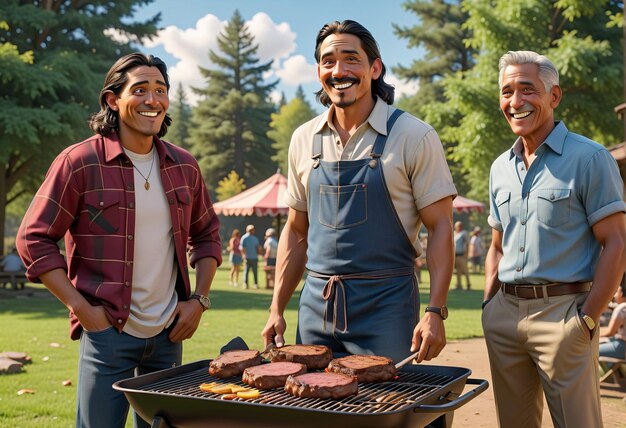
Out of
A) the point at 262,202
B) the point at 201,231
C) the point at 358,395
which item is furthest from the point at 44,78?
the point at 358,395

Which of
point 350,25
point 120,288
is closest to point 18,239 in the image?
point 120,288

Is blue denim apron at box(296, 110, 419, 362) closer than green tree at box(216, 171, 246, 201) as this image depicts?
→ Yes

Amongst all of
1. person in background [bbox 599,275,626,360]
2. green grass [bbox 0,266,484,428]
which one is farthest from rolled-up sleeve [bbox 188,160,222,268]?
person in background [bbox 599,275,626,360]

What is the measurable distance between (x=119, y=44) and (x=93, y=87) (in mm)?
6421

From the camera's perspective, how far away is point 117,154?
10.8 feet

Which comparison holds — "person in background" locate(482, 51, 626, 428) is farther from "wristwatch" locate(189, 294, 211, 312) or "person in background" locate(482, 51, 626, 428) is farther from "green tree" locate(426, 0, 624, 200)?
"green tree" locate(426, 0, 624, 200)

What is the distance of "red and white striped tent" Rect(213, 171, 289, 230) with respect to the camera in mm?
22203

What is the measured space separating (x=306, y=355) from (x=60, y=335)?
889cm

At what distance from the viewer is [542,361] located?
3486 millimetres

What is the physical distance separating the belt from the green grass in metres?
3.72

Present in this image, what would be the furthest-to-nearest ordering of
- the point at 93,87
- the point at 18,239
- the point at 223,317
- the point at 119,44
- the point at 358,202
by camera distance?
the point at 119,44
the point at 93,87
the point at 223,317
the point at 358,202
the point at 18,239

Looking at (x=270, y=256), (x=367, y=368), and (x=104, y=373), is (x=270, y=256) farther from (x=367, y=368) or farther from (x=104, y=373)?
(x=367, y=368)

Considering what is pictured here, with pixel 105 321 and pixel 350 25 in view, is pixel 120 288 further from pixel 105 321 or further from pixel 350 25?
pixel 350 25

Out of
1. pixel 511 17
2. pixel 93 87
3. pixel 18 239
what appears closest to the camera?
pixel 18 239
